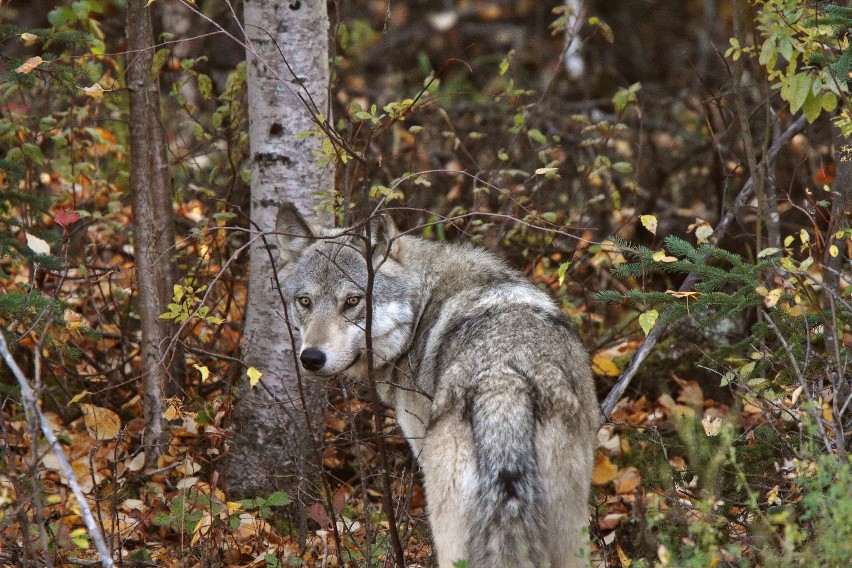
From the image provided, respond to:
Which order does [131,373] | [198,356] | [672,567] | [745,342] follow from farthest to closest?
[131,373] < [198,356] < [745,342] < [672,567]

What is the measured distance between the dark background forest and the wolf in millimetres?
308

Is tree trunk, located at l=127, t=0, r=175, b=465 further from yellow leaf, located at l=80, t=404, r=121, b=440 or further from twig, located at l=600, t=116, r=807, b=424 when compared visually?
twig, located at l=600, t=116, r=807, b=424

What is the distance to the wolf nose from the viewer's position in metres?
4.41

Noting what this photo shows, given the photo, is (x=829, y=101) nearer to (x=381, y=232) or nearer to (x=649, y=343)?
(x=649, y=343)

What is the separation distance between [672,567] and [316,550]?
87.3 inches

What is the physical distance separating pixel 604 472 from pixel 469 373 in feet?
7.92

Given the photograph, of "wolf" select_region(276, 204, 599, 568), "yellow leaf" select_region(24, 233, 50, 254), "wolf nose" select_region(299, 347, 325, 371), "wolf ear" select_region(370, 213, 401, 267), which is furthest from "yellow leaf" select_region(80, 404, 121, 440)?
"wolf ear" select_region(370, 213, 401, 267)

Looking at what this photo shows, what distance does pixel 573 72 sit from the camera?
502 inches

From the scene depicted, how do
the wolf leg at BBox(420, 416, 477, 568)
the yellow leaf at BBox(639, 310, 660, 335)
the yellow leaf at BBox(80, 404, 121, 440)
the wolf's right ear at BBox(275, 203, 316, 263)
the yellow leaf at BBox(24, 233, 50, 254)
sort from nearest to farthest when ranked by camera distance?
the wolf leg at BBox(420, 416, 477, 568)
the yellow leaf at BBox(639, 310, 660, 335)
the wolf's right ear at BBox(275, 203, 316, 263)
the yellow leaf at BBox(24, 233, 50, 254)
the yellow leaf at BBox(80, 404, 121, 440)

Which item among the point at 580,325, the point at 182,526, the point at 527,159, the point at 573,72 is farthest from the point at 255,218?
the point at 573,72

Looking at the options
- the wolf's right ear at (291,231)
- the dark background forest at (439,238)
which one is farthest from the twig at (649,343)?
the wolf's right ear at (291,231)

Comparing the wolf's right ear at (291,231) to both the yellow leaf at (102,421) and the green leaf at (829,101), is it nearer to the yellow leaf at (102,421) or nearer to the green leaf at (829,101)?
the yellow leaf at (102,421)

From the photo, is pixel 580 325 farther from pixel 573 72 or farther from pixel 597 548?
pixel 573 72

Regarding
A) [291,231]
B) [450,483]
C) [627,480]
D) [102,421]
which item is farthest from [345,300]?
[627,480]
